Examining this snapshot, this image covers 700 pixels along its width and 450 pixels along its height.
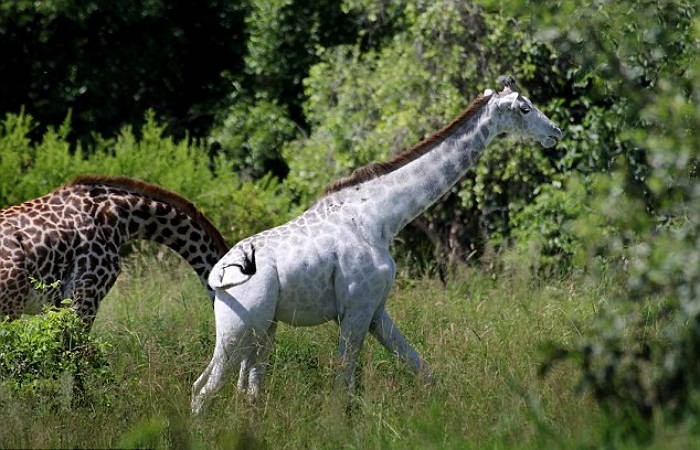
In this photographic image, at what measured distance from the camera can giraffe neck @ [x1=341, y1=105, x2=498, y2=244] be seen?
7.36 m

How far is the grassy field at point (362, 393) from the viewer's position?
6109mm

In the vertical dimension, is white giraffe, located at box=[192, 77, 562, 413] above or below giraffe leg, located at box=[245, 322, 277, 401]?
above

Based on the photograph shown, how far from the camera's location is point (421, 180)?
745 cm

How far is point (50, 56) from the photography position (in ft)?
52.5

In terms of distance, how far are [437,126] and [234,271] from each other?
567 cm

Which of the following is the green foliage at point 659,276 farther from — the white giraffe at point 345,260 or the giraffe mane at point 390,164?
the giraffe mane at point 390,164

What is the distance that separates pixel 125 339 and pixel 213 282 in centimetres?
186

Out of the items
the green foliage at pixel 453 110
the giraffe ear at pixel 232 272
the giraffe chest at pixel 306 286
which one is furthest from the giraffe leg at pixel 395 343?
the green foliage at pixel 453 110

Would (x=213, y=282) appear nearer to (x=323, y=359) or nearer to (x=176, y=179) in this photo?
(x=323, y=359)

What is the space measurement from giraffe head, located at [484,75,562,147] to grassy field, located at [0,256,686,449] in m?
1.20

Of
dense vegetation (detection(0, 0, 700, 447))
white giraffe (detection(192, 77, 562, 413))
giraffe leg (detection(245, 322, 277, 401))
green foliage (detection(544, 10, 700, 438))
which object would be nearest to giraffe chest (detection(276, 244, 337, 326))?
white giraffe (detection(192, 77, 562, 413))

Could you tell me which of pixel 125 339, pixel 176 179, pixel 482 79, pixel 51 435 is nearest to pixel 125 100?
pixel 176 179

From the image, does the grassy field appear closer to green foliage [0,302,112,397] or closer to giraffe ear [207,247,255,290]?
green foliage [0,302,112,397]

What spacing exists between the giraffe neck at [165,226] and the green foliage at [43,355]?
1243mm
